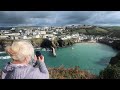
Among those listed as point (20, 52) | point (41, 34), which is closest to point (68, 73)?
point (41, 34)

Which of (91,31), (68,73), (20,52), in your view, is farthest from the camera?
(91,31)

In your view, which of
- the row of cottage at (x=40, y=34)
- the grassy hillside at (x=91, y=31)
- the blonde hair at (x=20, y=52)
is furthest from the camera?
the grassy hillside at (x=91, y=31)

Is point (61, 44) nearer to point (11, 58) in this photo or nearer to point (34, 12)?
point (34, 12)

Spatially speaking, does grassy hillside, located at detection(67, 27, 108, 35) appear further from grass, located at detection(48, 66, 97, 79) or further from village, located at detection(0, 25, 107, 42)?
grass, located at detection(48, 66, 97, 79)

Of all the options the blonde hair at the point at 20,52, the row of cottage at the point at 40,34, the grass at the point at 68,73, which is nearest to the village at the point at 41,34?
the row of cottage at the point at 40,34

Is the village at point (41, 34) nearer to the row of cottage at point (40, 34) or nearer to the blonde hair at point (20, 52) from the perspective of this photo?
the row of cottage at point (40, 34)

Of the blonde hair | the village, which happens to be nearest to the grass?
the village

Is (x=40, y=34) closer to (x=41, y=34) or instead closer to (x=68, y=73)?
(x=41, y=34)

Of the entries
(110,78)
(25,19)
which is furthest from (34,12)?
(110,78)

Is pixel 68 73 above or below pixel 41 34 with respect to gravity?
below
